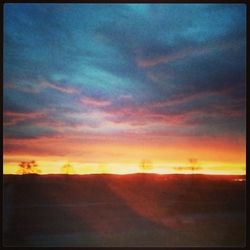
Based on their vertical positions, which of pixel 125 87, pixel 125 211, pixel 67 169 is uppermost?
pixel 125 87

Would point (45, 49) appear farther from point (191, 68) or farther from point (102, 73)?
point (191, 68)

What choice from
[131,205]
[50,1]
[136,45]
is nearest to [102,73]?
[136,45]

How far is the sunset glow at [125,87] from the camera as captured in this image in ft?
15.0

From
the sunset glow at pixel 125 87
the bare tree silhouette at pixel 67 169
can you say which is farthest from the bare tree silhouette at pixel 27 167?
the bare tree silhouette at pixel 67 169

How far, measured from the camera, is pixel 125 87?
4609 mm

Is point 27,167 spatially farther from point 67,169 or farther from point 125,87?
point 125,87

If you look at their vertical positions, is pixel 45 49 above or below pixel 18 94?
above

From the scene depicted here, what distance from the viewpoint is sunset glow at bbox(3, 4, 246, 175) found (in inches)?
180

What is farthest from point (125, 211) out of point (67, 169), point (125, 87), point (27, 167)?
point (125, 87)

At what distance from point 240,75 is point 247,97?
0.15 metres

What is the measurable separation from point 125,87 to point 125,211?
2.64 ft

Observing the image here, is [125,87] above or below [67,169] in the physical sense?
above

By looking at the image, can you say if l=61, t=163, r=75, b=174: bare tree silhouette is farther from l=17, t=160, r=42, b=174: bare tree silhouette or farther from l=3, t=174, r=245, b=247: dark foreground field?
l=17, t=160, r=42, b=174: bare tree silhouette

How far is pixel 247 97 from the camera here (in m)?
4.57
